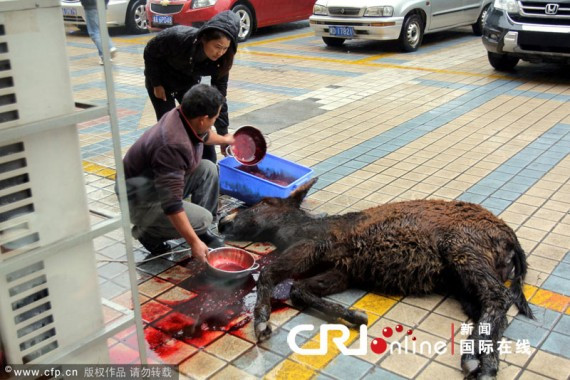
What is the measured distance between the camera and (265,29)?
623 inches

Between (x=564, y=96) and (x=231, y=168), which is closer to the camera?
(x=231, y=168)

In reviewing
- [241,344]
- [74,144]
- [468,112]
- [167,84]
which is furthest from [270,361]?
[468,112]

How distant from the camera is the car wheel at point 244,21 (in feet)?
45.2

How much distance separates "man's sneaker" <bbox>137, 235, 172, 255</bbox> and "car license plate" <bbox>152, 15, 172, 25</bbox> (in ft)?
32.5

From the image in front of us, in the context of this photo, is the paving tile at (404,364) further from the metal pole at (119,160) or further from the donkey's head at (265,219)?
the donkey's head at (265,219)

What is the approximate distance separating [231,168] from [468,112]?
4.20m

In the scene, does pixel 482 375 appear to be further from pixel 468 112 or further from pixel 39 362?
pixel 468 112

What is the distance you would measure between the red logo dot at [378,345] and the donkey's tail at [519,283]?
0.90 metres

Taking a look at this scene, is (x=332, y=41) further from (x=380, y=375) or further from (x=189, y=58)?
(x=380, y=375)

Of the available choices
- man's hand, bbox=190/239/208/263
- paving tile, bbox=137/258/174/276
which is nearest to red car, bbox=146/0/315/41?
paving tile, bbox=137/258/174/276

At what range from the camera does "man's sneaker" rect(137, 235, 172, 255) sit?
14.2 feet

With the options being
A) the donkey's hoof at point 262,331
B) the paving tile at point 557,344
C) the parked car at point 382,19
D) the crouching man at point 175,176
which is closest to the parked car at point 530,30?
the parked car at point 382,19

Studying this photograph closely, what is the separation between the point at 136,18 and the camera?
50.0 ft

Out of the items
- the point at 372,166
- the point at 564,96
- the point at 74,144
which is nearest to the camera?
the point at 74,144
